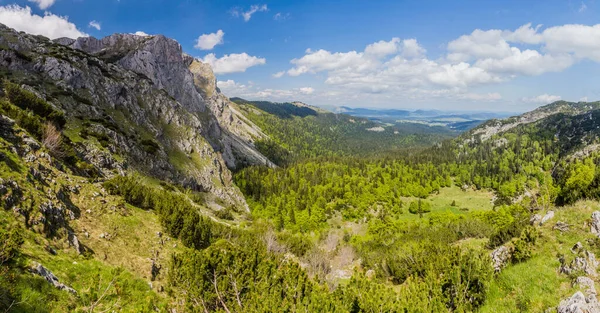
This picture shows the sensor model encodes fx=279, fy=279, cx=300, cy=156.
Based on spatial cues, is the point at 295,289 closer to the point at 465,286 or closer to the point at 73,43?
the point at 465,286

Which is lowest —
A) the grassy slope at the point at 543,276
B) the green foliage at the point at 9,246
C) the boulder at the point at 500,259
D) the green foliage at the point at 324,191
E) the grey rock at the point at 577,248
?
the green foliage at the point at 324,191

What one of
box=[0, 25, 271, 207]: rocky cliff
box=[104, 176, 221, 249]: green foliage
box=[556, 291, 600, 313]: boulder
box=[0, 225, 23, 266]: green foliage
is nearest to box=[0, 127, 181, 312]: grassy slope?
box=[0, 225, 23, 266]: green foliage

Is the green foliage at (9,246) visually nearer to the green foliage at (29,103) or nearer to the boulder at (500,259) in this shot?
the boulder at (500,259)

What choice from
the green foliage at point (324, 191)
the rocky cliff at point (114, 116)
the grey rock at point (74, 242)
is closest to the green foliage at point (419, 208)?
the green foliage at point (324, 191)

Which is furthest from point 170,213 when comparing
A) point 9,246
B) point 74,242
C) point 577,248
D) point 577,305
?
point 577,248

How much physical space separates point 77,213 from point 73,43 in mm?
192119

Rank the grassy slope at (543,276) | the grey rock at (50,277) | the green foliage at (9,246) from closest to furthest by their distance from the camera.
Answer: the green foliage at (9,246) → the grey rock at (50,277) → the grassy slope at (543,276)

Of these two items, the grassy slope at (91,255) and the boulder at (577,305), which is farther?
the boulder at (577,305)

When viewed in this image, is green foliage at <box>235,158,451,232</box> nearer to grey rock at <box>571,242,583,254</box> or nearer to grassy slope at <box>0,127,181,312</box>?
grassy slope at <box>0,127,181,312</box>

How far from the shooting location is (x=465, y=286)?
18656 millimetres

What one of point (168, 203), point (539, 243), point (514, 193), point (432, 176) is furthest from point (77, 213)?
point (432, 176)

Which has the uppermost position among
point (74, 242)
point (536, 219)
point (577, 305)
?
point (74, 242)

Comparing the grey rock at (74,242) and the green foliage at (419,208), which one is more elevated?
the grey rock at (74,242)

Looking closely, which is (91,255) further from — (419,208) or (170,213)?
(419,208)
